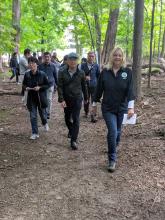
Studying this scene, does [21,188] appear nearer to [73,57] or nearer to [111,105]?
[111,105]

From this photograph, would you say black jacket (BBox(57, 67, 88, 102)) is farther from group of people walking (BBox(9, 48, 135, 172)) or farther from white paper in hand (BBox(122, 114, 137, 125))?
white paper in hand (BBox(122, 114, 137, 125))

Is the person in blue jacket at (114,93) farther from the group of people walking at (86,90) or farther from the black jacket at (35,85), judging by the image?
the black jacket at (35,85)

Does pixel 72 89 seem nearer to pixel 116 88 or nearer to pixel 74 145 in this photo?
pixel 74 145

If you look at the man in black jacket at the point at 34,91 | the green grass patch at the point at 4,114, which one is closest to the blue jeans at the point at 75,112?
the man in black jacket at the point at 34,91

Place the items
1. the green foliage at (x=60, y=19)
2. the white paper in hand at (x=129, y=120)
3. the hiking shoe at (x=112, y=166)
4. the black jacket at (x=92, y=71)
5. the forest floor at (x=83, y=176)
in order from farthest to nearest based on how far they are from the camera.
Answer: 1. the black jacket at (x=92, y=71)
2. the green foliage at (x=60, y=19)
3. the white paper in hand at (x=129, y=120)
4. the hiking shoe at (x=112, y=166)
5. the forest floor at (x=83, y=176)

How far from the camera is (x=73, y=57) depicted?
7520 mm

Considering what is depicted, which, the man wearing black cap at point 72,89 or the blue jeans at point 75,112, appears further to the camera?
the blue jeans at point 75,112

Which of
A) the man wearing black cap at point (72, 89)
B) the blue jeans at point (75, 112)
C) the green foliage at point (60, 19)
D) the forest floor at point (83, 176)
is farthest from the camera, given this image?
the green foliage at point (60, 19)

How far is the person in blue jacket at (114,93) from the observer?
21.0 feet

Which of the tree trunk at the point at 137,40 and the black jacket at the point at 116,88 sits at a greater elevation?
the tree trunk at the point at 137,40

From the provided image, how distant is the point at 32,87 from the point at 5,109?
505 centimetres

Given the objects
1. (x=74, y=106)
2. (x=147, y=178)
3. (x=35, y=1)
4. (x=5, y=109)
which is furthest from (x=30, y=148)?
(x=35, y=1)

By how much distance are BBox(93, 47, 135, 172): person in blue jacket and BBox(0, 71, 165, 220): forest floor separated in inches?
24.4

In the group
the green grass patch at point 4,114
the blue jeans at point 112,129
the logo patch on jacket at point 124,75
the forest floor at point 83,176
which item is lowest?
the forest floor at point 83,176
